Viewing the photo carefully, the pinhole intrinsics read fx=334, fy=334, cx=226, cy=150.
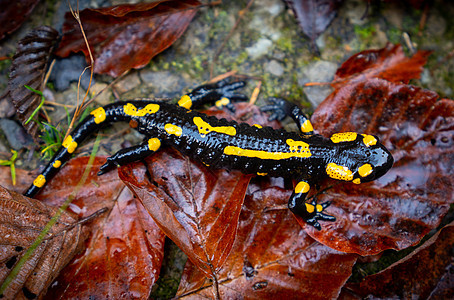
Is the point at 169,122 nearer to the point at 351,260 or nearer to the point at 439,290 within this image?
the point at 351,260

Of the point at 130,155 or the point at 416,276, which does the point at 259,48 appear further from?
the point at 416,276

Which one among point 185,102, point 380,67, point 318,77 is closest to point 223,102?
point 185,102

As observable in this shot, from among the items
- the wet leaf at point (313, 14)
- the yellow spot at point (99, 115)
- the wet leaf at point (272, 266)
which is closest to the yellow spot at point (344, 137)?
the wet leaf at point (272, 266)

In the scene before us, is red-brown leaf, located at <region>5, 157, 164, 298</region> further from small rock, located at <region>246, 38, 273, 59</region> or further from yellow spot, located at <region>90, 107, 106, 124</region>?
small rock, located at <region>246, 38, 273, 59</region>

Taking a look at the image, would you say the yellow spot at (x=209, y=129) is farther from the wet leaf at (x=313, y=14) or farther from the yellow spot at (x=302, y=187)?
the wet leaf at (x=313, y=14)

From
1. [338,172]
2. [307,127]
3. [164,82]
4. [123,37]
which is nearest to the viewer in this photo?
[338,172]
